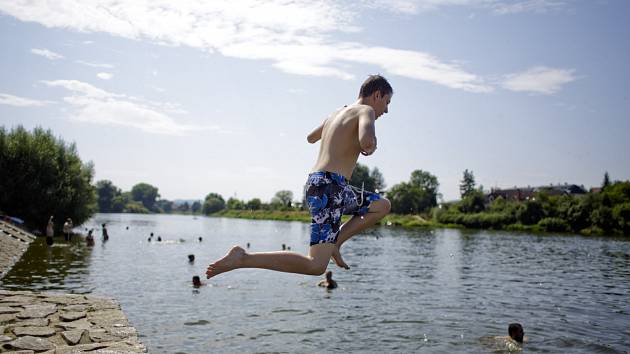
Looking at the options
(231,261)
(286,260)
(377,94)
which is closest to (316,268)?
(286,260)

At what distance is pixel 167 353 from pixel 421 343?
7204mm

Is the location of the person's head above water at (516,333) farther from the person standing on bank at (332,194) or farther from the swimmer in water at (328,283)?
the person standing on bank at (332,194)

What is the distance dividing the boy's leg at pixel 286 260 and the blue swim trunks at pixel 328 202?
0.12 m

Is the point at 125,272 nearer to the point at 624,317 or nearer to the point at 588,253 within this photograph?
the point at 624,317

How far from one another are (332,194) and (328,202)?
0.30 feet

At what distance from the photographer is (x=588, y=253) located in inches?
1957

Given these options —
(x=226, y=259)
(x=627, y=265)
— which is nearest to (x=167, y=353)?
(x=226, y=259)

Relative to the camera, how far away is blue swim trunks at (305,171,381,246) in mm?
5508

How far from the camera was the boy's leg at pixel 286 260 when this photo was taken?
5.53 meters

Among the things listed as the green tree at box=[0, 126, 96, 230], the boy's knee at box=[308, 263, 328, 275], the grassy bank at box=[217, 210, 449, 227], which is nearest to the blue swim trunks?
the boy's knee at box=[308, 263, 328, 275]

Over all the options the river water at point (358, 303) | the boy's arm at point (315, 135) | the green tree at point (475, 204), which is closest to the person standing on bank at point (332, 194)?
the boy's arm at point (315, 135)

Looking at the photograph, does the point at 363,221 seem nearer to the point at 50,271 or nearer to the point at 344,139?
the point at 344,139

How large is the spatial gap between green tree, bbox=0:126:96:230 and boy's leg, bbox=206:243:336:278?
55202 millimetres

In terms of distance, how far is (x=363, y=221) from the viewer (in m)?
5.82
